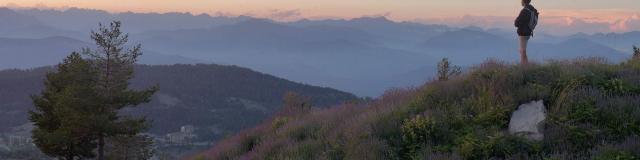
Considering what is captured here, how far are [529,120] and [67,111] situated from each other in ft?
62.5

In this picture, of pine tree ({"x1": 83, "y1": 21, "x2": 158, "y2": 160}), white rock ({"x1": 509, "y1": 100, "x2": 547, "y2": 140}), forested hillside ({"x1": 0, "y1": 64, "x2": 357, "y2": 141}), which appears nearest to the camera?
white rock ({"x1": 509, "y1": 100, "x2": 547, "y2": 140})

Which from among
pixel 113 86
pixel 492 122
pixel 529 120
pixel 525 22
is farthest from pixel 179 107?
pixel 529 120

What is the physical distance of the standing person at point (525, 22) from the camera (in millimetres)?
12430

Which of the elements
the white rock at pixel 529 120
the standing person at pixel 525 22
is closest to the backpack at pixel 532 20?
the standing person at pixel 525 22

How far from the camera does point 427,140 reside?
329 inches

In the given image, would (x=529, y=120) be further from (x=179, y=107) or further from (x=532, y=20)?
(x=179, y=107)

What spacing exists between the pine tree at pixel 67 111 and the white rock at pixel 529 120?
18477 millimetres

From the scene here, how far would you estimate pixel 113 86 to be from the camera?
1016 inches

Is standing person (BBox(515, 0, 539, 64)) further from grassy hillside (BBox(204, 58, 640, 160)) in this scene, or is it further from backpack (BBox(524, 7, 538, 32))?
grassy hillside (BBox(204, 58, 640, 160))

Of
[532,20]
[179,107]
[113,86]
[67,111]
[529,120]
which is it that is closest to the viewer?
[529,120]

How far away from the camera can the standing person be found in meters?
12.4

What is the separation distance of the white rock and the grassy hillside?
10cm

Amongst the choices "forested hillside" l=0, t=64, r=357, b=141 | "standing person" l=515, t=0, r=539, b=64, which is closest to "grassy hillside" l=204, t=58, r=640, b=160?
"standing person" l=515, t=0, r=539, b=64

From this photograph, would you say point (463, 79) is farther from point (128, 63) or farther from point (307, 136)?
point (128, 63)
